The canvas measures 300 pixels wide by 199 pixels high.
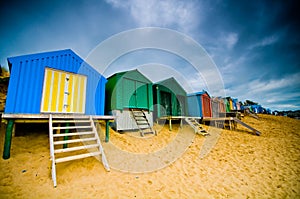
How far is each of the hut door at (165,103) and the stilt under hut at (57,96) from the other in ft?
21.4

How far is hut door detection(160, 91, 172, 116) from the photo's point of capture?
12.1 metres

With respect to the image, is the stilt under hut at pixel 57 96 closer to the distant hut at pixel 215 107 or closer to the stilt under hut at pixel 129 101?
the stilt under hut at pixel 129 101

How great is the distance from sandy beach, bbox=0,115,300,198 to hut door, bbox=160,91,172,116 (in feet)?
19.4

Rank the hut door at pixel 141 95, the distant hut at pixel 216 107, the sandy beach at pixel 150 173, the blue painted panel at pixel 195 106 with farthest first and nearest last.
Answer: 1. the distant hut at pixel 216 107
2. the blue painted panel at pixel 195 106
3. the hut door at pixel 141 95
4. the sandy beach at pixel 150 173

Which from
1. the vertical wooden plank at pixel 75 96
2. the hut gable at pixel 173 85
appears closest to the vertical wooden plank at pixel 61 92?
the vertical wooden plank at pixel 75 96

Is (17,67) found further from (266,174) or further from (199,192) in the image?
(266,174)

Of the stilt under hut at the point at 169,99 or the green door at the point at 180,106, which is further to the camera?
the green door at the point at 180,106

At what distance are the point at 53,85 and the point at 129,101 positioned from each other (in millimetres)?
4390

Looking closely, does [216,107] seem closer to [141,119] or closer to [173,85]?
[173,85]

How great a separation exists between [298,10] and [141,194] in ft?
39.3

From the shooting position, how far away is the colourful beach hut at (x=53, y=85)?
4.60m

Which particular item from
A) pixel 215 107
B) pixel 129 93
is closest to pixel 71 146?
pixel 129 93

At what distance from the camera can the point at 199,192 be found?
323cm

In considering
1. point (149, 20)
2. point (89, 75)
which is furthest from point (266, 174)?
point (149, 20)
